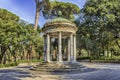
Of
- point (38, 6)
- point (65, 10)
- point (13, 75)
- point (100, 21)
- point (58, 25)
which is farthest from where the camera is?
point (65, 10)

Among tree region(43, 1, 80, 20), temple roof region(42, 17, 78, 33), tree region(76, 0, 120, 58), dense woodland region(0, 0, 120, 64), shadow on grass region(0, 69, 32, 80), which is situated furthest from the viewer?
tree region(43, 1, 80, 20)

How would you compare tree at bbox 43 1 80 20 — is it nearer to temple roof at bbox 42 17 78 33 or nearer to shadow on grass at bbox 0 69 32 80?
temple roof at bbox 42 17 78 33

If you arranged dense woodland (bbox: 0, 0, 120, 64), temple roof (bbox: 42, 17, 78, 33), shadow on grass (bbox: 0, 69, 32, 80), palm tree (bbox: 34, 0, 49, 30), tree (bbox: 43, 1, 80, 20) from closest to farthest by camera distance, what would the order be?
shadow on grass (bbox: 0, 69, 32, 80)
temple roof (bbox: 42, 17, 78, 33)
dense woodland (bbox: 0, 0, 120, 64)
palm tree (bbox: 34, 0, 49, 30)
tree (bbox: 43, 1, 80, 20)

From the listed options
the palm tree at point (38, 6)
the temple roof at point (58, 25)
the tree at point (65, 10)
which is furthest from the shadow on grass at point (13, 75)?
the tree at point (65, 10)

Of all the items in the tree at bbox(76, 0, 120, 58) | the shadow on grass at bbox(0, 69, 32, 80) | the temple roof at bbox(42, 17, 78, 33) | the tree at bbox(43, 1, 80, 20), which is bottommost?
the shadow on grass at bbox(0, 69, 32, 80)

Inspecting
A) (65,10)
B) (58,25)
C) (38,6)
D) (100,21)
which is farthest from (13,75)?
(65,10)

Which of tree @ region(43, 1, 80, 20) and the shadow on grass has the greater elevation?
tree @ region(43, 1, 80, 20)

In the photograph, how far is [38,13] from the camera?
39.6m

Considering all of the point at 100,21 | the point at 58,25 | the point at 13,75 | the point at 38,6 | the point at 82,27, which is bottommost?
the point at 13,75

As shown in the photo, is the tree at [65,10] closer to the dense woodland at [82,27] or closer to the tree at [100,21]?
the dense woodland at [82,27]

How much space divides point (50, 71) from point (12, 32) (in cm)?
1668

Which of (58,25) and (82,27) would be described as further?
(82,27)

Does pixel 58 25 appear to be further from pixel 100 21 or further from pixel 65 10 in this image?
pixel 65 10

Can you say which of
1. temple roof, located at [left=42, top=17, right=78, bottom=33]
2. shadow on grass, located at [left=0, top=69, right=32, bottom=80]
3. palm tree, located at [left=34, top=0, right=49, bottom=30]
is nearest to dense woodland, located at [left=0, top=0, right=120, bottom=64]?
palm tree, located at [left=34, top=0, right=49, bottom=30]
